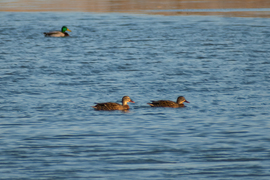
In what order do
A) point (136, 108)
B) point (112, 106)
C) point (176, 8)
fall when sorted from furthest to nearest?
point (176, 8), point (136, 108), point (112, 106)

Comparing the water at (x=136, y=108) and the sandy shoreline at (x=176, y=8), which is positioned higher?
the sandy shoreline at (x=176, y=8)

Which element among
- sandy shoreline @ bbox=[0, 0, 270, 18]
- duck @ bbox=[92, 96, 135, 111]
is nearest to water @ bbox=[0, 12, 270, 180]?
duck @ bbox=[92, 96, 135, 111]

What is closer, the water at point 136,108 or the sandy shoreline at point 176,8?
the water at point 136,108

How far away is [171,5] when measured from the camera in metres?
59.2

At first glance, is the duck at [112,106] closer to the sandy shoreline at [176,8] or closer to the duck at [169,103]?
the duck at [169,103]

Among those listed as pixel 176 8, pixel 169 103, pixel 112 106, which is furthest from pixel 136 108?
pixel 176 8

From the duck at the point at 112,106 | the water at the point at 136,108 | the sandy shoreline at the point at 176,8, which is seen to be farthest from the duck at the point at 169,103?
the sandy shoreline at the point at 176,8

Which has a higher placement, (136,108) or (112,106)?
(112,106)

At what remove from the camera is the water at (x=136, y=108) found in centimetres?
1102

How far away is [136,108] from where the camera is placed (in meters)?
16.4

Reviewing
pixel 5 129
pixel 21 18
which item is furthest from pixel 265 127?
pixel 21 18

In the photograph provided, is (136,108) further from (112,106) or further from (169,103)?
(169,103)

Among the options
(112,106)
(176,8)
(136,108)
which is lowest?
(136,108)

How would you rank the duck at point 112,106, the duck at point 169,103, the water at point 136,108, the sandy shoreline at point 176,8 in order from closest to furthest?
the water at point 136,108, the duck at point 112,106, the duck at point 169,103, the sandy shoreline at point 176,8
